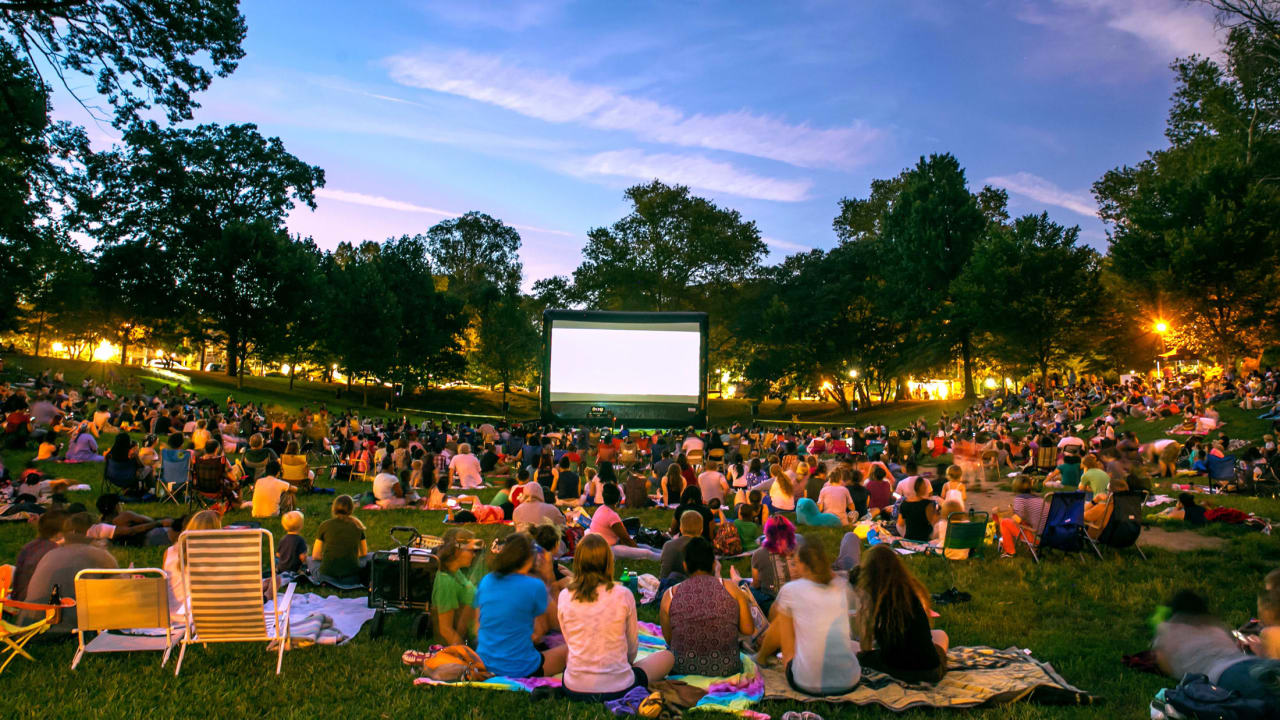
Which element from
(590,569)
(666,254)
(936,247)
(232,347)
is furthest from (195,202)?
(590,569)

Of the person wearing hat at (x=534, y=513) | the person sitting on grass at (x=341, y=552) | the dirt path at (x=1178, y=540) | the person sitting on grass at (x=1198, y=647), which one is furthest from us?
the dirt path at (x=1178, y=540)

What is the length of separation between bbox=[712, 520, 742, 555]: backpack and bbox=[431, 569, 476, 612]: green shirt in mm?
3275

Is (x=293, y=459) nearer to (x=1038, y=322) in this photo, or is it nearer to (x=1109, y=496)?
(x=1109, y=496)

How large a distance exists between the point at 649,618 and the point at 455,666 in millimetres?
1834

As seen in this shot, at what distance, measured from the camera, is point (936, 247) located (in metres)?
35.2

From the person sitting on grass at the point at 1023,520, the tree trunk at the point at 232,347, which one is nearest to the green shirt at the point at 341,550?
the person sitting on grass at the point at 1023,520

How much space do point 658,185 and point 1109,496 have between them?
4052cm

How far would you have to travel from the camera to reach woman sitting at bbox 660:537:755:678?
4039mm

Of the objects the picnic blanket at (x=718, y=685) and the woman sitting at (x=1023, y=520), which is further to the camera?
the woman sitting at (x=1023, y=520)

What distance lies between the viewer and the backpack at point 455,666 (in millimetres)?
4098

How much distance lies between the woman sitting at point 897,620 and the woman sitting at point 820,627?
7.9 inches

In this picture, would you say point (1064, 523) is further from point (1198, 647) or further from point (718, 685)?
point (718, 685)

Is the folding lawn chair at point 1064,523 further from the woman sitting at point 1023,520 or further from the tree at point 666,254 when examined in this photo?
the tree at point 666,254

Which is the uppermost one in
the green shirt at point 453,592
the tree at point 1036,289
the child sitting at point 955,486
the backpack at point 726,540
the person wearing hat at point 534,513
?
the tree at point 1036,289
